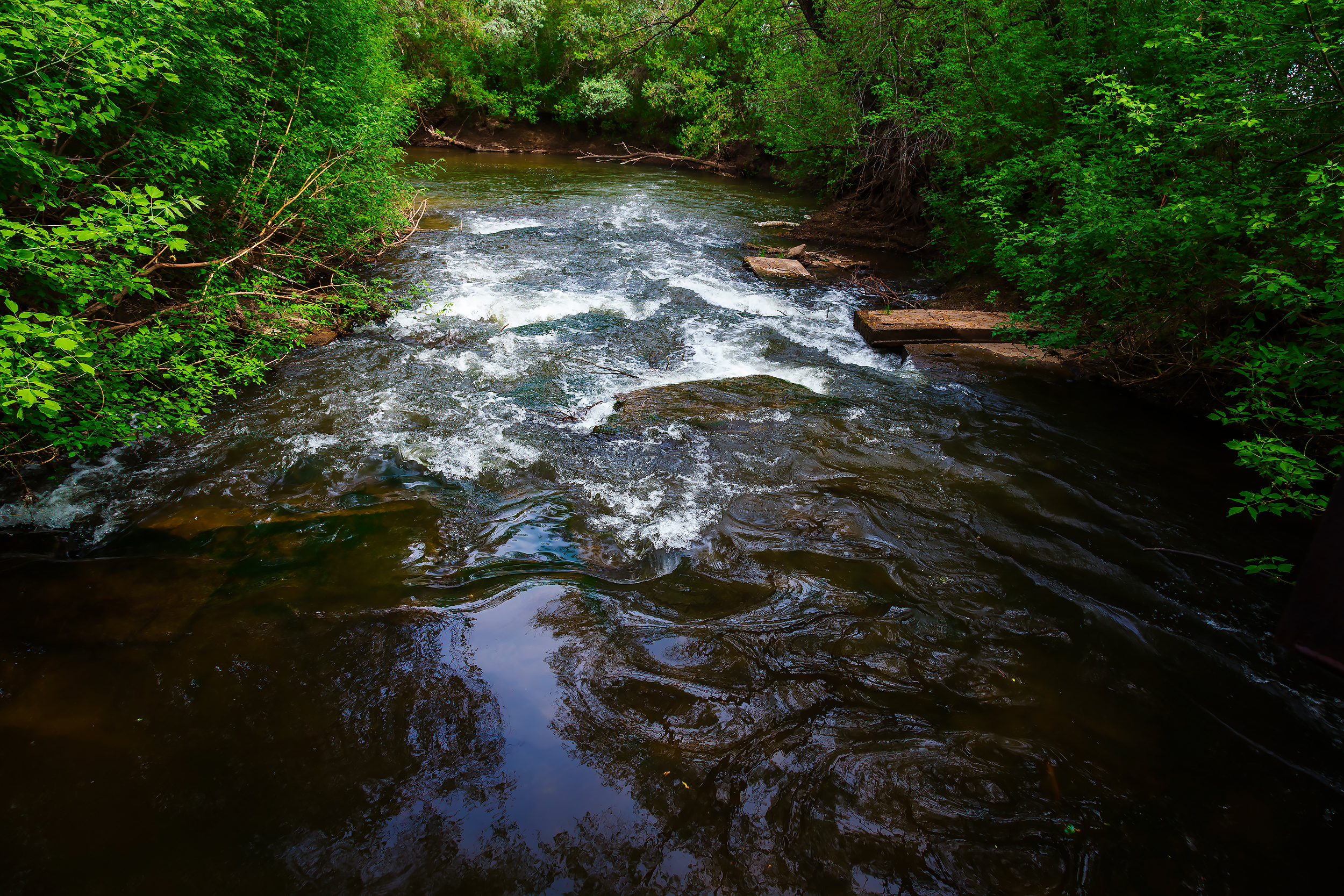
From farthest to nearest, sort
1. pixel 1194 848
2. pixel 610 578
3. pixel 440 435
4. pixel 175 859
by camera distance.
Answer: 1. pixel 440 435
2. pixel 610 578
3. pixel 1194 848
4. pixel 175 859

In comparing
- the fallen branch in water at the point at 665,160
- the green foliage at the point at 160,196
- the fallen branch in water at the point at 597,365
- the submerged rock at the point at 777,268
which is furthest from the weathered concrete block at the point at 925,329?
the fallen branch in water at the point at 665,160

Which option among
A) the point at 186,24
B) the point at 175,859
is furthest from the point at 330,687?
the point at 186,24

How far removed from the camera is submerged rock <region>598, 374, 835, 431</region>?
6035 millimetres

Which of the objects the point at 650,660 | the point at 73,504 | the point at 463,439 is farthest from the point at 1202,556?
the point at 73,504

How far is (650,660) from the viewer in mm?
3447

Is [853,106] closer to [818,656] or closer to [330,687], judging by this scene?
[818,656]

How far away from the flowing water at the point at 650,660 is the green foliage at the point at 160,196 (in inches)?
35.9

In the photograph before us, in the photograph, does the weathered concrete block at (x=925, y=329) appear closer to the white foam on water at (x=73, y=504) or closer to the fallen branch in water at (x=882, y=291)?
the fallen branch in water at (x=882, y=291)

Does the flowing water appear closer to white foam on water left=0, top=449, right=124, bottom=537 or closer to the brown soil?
white foam on water left=0, top=449, right=124, bottom=537

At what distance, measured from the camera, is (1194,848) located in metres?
2.64

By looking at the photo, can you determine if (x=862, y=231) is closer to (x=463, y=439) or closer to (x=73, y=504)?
(x=463, y=439)

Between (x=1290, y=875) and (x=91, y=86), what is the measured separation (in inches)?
269

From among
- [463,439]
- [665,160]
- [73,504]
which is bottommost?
[73,504]

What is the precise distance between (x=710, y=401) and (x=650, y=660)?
11.4 feet
